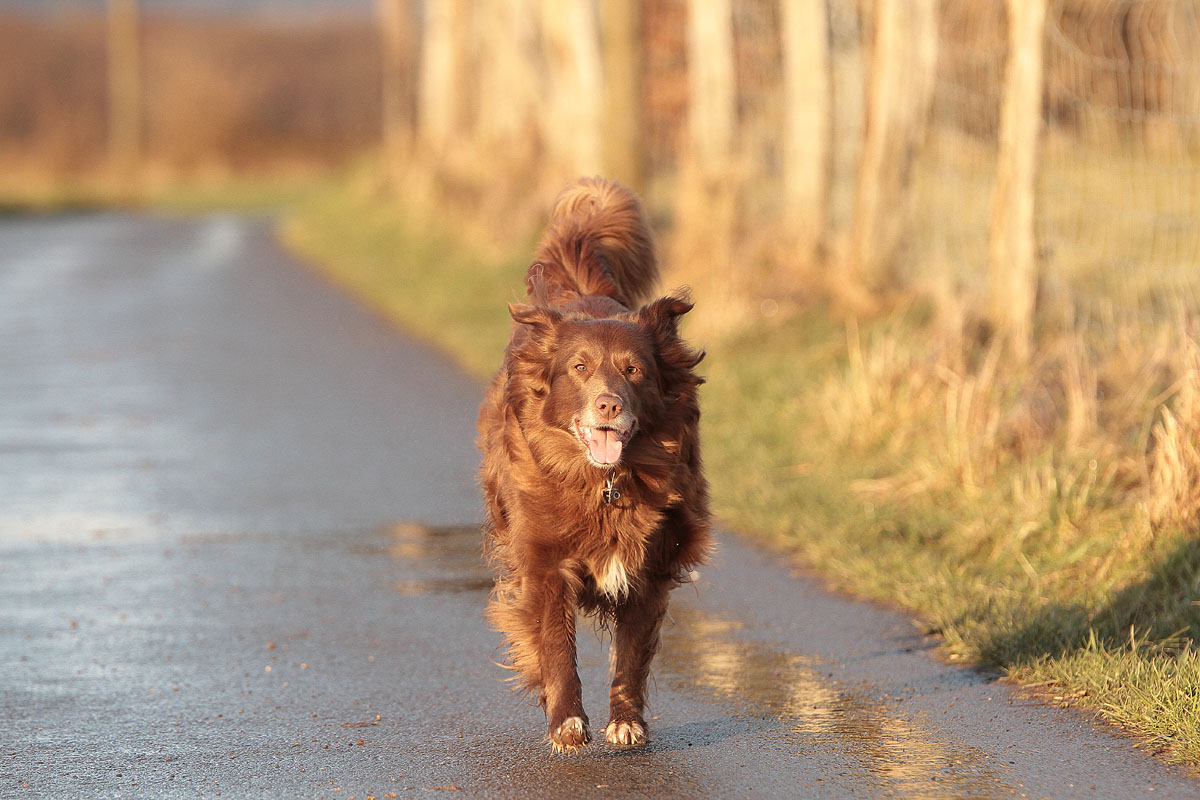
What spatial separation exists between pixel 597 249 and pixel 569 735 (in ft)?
6.56

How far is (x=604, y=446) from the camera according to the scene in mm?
4738

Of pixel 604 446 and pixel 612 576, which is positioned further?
pixel 612 576

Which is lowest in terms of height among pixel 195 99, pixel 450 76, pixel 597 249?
pixel 195 99

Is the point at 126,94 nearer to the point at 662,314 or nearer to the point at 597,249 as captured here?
the point at 597,249

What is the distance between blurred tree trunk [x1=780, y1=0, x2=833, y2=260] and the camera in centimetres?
1354

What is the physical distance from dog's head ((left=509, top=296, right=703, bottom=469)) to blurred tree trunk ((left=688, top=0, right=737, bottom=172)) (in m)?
10.1

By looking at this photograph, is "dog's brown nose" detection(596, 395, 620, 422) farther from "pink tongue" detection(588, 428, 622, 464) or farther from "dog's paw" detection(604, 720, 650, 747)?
"dog's paw" detection(604, 720, 650, 747)

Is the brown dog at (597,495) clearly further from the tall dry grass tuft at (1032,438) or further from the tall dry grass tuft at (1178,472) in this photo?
the tall dry grass tuft at (1178,472)

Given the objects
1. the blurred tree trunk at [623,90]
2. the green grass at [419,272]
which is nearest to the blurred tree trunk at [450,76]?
the green grass at [419,272]

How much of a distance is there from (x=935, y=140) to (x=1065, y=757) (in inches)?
361

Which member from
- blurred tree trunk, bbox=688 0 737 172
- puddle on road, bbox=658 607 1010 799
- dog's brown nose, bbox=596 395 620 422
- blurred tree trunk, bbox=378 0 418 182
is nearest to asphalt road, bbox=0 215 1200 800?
puddle on road, bbox=658 607 1010 799

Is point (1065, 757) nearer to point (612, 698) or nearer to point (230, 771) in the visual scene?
point (612, 698)

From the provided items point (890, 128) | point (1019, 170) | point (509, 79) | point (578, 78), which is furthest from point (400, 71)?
point (1019, 170)

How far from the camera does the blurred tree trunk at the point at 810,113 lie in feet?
44.4
